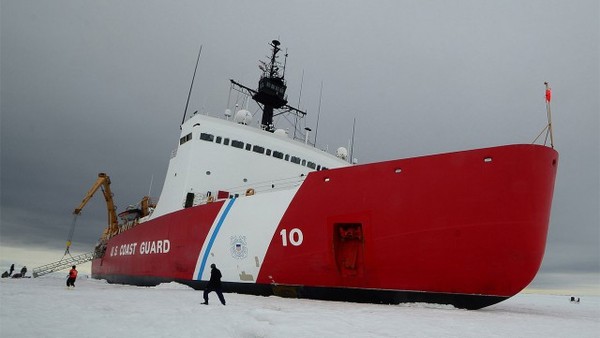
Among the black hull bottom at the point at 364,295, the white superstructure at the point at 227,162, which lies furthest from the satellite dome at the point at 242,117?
the black hull bottom at the point at 364,295

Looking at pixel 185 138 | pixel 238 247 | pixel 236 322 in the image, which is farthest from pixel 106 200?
pixel 236 322

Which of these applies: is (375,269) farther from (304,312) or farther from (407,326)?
(407,326)

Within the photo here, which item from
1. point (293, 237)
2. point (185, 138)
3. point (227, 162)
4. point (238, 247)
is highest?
point (185, 138)

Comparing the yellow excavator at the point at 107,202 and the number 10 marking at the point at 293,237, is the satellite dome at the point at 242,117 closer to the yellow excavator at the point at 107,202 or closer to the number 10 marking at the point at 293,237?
the number 10 marking at the point at 293,237

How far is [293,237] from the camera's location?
970 cm

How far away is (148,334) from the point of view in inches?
185

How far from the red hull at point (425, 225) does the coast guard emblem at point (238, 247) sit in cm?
94

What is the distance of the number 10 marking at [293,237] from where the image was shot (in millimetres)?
9531

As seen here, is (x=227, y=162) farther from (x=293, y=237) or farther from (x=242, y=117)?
(x=293, y=237)

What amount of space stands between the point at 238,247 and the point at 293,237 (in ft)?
6.97

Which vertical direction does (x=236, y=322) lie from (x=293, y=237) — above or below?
below

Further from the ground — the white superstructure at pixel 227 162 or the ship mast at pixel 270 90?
the ship mast at pixel 270 90

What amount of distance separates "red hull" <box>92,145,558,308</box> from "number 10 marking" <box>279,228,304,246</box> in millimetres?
111

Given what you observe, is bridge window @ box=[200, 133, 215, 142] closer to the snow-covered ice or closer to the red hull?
the red hull
